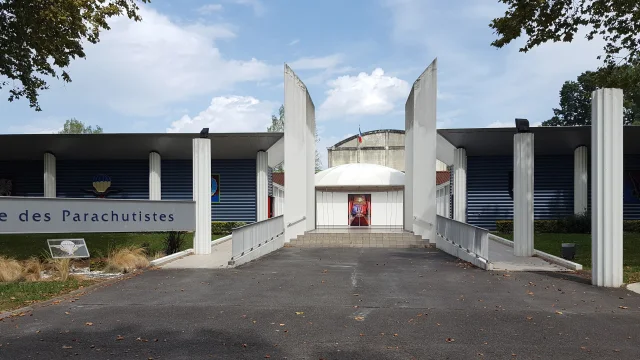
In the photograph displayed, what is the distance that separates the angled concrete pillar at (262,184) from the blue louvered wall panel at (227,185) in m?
0.50

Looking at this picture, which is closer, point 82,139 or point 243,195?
point 82,139

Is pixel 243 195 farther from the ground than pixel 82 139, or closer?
closer

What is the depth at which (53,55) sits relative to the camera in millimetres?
15789

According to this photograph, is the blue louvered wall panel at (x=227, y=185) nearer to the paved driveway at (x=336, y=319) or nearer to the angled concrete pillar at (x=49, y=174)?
the angled concrete pillar at (x=49, y=174)

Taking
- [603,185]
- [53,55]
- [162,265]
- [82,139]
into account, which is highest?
[53,55]

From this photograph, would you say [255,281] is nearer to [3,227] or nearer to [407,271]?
[407,271]

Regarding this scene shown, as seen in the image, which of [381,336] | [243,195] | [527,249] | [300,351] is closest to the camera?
[300,351]

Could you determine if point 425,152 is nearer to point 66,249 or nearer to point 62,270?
point 66,249

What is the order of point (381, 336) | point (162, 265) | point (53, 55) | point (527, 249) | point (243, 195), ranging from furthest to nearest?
1. point (243, 195)
2. point (53, 55)
3. point (527, 249)
4. point (162, 265)
5. point (381, 336)

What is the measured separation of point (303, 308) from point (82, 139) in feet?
59.8

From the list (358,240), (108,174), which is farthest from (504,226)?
(108,174)

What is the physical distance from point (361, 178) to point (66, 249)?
54.8 ft

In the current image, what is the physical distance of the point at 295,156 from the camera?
19688mm

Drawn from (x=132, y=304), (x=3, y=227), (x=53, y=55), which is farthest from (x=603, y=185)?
(x=53, y=55)
